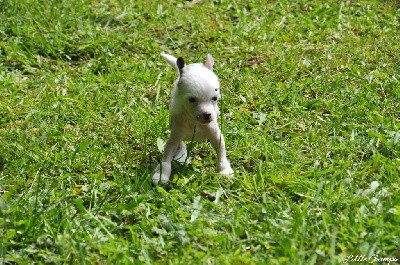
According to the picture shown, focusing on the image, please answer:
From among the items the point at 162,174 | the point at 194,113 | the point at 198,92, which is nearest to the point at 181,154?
the point at 162,174

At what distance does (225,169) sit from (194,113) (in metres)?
0.53

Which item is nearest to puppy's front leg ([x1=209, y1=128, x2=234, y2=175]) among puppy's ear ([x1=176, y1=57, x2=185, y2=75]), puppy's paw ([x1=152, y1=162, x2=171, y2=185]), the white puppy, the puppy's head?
the white puppy

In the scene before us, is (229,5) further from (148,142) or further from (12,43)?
(148,142)

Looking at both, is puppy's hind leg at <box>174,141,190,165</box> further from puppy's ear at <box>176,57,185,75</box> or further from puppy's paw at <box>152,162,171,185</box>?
puppy's ear at <box>176,57,185,75</box>

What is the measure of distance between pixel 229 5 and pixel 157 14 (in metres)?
0.91

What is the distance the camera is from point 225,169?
4738 mm

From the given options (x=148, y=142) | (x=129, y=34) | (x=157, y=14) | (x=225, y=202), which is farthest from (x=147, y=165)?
(x=157, y=14)

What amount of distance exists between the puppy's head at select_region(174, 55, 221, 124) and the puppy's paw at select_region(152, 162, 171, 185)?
0.45 metres

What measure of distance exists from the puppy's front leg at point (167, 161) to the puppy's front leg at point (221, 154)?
10.1 inches

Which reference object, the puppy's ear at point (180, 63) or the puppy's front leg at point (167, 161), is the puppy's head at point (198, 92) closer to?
the puppy's ear at point (180, 63)

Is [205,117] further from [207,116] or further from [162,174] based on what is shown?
[162,174]

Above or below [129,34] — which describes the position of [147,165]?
below

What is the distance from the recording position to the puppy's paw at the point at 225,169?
471cm

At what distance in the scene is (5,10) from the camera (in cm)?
762
